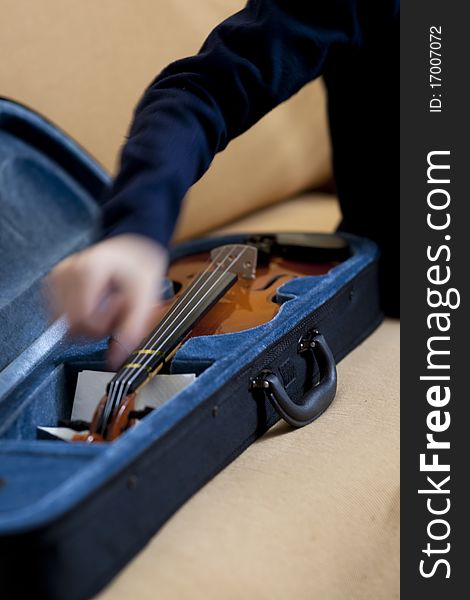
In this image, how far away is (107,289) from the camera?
0.58m

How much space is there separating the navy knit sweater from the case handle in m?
0.19

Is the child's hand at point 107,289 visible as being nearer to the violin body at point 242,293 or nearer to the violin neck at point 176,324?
the violin neck at point 176,324

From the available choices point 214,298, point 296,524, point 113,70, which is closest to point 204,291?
point 214,298

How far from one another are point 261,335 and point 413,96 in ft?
1.23

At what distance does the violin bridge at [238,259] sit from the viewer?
107 centimetres

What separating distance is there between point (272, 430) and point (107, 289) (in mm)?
330

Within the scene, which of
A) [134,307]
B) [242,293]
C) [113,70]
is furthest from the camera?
[113,70]

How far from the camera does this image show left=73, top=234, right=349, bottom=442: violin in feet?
2.47

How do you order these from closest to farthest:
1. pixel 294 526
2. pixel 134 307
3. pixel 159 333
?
pixel 134 307 < pixel 294 526 < pixel 159 333

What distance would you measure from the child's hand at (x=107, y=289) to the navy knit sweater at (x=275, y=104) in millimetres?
45

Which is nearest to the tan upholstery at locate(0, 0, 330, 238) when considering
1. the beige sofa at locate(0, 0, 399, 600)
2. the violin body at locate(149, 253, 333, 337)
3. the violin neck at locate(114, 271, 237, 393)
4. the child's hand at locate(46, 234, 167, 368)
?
the beige sofa at locate(0, 0, 399, 600)

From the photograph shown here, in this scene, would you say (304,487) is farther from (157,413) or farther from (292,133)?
(292,133)

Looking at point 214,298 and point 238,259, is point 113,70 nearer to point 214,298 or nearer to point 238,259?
point 238,259

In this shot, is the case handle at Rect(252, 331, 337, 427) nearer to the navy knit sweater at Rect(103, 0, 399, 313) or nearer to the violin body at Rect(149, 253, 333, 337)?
the violin body at Rect(149, 253, 333, 337)
